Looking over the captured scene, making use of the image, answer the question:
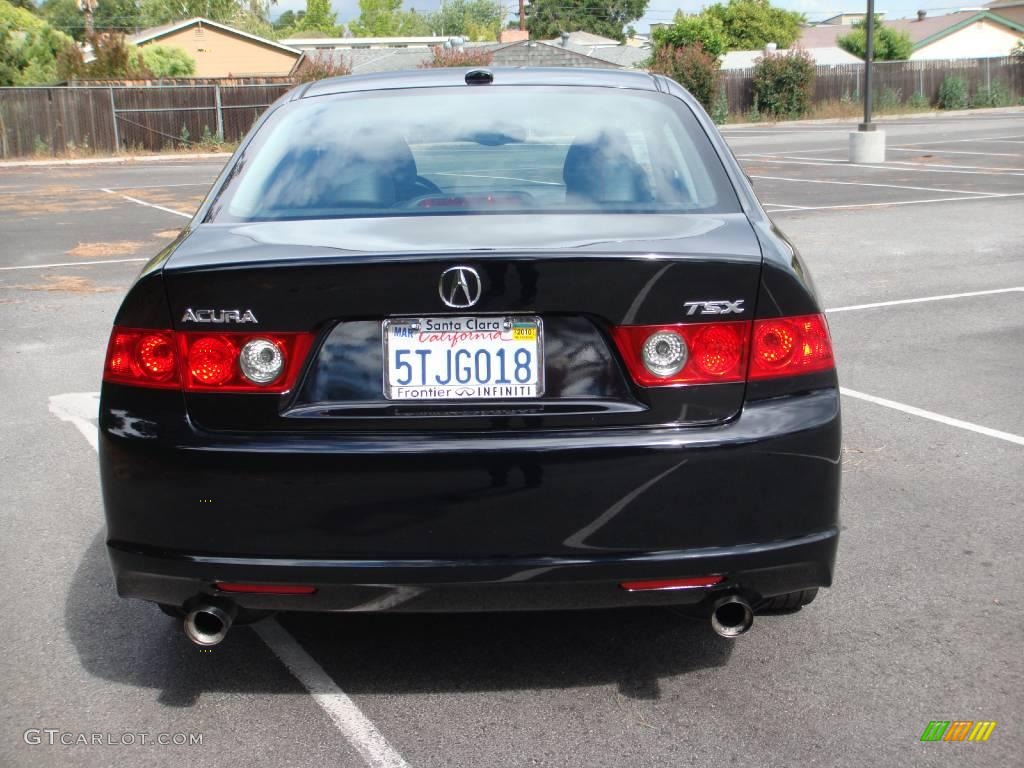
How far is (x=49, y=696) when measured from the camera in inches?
132

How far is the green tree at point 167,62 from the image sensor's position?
5228 cm

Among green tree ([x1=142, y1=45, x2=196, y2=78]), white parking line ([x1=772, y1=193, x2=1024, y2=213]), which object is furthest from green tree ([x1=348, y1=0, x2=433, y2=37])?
white parking line ([x1=772, y1=193, x2=1024, y2=213])

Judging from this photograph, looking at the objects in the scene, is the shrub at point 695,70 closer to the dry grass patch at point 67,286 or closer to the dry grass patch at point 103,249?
the dry grass patch at point 103,249

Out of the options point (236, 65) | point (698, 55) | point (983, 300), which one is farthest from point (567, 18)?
point (983, 300)

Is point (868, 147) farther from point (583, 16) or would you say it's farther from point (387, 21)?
point (387, 21)

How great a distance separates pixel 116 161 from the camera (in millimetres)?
36719

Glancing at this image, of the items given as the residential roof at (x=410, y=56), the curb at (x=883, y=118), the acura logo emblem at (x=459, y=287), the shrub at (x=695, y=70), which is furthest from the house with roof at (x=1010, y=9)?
the acura logo emblem at (x=459, y=287)

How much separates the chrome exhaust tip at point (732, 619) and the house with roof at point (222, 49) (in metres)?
63.4

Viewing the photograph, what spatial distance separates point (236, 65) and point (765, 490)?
6513cm

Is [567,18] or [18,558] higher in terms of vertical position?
[567,18]

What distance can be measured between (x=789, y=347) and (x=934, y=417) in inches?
137

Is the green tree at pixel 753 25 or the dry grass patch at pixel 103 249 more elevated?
the green tree at pixel 753 25

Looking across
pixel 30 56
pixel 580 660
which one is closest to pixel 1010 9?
pixel 30 56

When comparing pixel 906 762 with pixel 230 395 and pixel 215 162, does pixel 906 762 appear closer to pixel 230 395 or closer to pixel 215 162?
pixel 230 395
